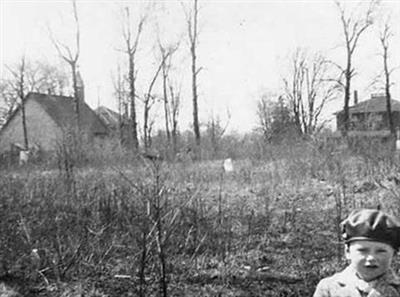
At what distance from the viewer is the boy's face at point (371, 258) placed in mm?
2092

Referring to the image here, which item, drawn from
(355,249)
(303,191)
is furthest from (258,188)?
(355,249)

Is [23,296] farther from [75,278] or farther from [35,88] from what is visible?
[35,88]

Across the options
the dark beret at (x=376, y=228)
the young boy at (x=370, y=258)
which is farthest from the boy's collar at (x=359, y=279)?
the dark beret at (x=376, y=228)

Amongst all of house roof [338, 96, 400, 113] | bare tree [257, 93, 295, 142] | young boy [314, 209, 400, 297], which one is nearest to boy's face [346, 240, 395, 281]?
young boy [314, 209, 400, 297]

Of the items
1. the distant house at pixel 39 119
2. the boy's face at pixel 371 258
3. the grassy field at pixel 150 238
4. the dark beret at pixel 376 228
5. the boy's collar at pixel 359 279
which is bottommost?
the grassy field at pixel 150 238

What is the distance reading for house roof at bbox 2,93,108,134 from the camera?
142ft

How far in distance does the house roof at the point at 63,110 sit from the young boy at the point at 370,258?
132 ft

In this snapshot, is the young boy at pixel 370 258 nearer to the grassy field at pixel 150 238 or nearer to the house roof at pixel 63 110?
the grassy field at pixel 150 238

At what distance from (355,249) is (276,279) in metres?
3.05

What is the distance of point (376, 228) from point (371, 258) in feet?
0.43

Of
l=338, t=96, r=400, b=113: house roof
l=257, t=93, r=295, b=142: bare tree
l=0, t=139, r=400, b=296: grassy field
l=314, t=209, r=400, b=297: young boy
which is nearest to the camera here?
l=314, t=209, r=400, b=297: young boy

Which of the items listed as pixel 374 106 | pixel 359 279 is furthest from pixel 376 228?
pixel 374 106

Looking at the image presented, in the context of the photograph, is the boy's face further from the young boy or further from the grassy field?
the grassy field

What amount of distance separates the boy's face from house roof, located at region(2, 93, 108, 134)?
40327 mm
